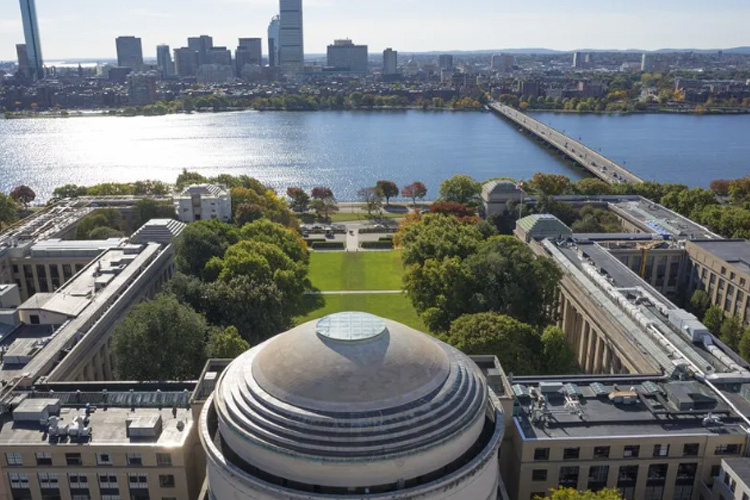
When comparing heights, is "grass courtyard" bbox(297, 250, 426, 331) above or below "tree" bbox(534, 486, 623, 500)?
below

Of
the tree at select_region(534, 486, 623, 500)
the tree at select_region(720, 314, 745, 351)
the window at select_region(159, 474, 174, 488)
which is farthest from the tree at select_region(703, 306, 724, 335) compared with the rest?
the window at select_region(159, 474, 174, 488)

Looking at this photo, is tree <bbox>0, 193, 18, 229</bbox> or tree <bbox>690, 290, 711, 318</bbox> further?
tree <bbox>0, 193, 18, 229</bbox>

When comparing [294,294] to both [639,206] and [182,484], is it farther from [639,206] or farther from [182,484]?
[639,206]

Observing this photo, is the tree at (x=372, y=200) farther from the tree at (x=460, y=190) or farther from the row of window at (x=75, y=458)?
the row of window at (x=75, y=458)

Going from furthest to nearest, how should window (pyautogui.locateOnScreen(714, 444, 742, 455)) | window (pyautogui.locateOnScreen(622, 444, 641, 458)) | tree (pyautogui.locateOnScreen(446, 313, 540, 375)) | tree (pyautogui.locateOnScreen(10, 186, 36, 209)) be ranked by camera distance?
tree (pyautogui.locateOnScreen(10, 186, 36, 209))
tree (pyautogui.locateOnScreen(446, 313, 540, 375))
window (pyautogui.locateOnScreen(622, 444, 641, 458))
window (pyautogui.locateOnScreen(714, 444, 742, 455))

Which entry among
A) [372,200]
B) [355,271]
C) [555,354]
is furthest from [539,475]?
[372,200]

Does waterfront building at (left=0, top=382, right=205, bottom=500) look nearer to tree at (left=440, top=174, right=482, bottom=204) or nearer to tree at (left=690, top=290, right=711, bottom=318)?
tree at (left=690, top=290, right=711, bottom=318)

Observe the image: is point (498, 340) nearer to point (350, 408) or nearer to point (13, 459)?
point (350, 408)
